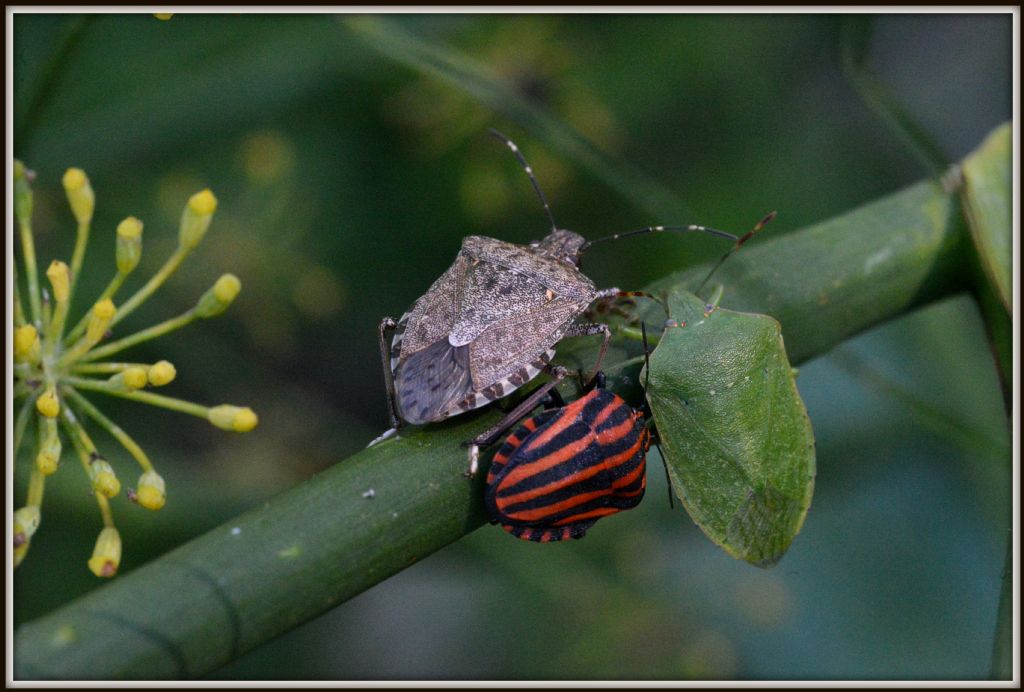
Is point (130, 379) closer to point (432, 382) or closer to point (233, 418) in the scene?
point (233, 418)

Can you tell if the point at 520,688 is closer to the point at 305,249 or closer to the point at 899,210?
the point at 899,210

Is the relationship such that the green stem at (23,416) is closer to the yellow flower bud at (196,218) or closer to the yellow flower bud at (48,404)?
the yellow flower bud at (48,404)

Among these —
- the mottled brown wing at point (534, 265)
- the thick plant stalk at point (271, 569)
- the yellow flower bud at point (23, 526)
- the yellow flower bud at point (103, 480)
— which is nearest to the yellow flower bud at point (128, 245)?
the yellow flower bud at point (103, 480)

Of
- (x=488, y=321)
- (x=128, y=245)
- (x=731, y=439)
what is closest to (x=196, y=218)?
(x=128, y=245)

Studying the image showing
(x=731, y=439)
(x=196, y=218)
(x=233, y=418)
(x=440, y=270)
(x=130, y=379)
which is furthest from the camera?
(x=440, y=270)

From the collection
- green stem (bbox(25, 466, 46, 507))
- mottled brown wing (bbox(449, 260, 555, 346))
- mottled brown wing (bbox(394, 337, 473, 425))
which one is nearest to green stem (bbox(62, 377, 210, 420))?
green stem (bbox(25, 466, 46, 507))

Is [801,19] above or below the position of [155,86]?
below

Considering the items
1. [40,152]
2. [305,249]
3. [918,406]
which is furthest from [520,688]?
[40,152]
